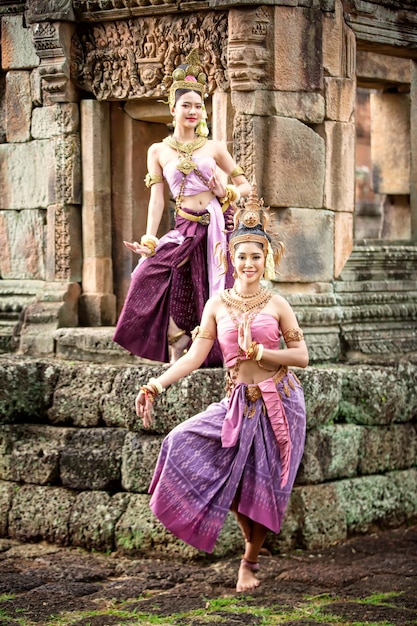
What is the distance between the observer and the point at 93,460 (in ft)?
25.1

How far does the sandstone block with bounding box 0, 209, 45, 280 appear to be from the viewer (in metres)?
8.88

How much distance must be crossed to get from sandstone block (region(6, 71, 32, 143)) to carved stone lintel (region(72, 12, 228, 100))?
470mm

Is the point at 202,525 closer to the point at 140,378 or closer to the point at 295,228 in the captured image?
the point at 140,378

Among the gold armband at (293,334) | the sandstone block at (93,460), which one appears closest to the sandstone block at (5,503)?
the sandstone block at (93,460)

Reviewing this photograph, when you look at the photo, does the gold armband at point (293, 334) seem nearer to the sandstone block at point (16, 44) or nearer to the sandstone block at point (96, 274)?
the sandstone block at point (96, 274)

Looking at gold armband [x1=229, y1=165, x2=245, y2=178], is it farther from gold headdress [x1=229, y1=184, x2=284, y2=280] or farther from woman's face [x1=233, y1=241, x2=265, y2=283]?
woman's face [x1=233, y1=241, x2=265, y2=283]

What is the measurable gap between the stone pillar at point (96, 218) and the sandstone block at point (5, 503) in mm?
1365

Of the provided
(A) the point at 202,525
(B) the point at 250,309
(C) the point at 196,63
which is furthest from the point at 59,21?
(A) the point at 202,525

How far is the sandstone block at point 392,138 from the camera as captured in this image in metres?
10.0

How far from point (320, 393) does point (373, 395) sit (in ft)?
1.61

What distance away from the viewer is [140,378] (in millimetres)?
7480

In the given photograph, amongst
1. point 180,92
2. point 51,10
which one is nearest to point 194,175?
point 180,92

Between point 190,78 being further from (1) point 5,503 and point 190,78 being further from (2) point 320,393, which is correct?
(1) point 5,503

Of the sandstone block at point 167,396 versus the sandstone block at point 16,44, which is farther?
the sandstone block at point 16,44
